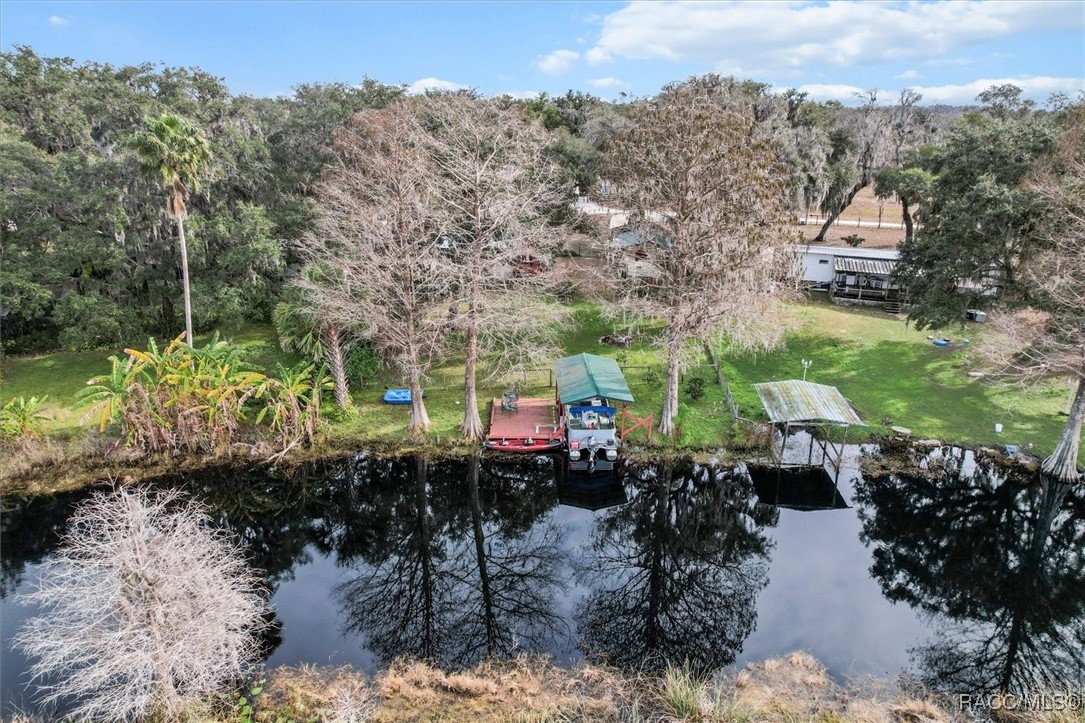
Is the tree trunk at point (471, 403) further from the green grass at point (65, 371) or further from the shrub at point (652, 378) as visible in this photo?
the green grass at point (65, 371)

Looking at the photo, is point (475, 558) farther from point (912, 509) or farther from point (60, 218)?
point (60, 218)

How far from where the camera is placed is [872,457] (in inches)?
891

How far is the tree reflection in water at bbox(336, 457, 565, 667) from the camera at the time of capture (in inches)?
597

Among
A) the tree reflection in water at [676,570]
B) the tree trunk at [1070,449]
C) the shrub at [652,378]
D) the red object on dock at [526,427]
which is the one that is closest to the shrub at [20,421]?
the red object on dock at [526,427]

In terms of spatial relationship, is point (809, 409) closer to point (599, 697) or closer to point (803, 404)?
point (803, 404)

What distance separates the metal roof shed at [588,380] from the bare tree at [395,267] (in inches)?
201

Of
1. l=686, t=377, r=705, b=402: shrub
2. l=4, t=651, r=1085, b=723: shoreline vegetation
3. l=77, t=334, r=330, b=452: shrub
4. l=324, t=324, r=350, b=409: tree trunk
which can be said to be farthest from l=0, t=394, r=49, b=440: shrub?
l=686, t=377, r=705, b=402: shrub

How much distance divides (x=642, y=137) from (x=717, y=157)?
2791 millimetres

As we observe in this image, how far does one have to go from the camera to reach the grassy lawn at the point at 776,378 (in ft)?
79.4

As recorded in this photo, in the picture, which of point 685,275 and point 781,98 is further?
point 781,98

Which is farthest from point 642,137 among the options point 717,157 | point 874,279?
point 874,279

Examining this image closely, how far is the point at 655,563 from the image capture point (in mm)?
17812

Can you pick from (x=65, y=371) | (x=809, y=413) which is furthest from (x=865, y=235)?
(x=65, y=371)

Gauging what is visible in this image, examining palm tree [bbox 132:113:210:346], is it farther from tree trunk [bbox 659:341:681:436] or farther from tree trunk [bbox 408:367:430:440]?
tree trunk [bbox 659:341:681:436]
